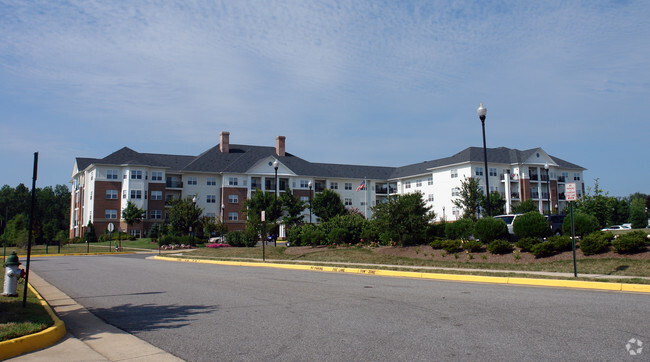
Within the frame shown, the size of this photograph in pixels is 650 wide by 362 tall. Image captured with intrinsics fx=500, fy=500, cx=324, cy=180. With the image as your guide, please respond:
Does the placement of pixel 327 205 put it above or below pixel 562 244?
above

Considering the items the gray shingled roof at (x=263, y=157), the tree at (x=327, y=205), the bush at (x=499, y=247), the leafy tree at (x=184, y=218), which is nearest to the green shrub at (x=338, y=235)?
the bush at (x=499, y=247)

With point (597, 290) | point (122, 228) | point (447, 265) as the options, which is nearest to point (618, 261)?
point (597, 290)

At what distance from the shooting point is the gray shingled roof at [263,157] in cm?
6856

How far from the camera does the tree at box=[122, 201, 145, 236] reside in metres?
63.0

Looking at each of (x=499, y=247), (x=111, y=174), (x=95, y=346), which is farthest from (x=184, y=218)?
(x=95, y=346)

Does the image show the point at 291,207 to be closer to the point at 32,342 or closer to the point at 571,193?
the point at 571,193

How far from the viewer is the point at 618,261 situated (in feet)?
52.2

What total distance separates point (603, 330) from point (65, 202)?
137 metres

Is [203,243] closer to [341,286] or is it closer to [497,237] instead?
[497,237]

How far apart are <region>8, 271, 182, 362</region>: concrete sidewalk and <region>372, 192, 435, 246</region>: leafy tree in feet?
56.4

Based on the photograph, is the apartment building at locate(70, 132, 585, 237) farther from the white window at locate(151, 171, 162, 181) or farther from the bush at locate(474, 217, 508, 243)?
the bush at locate(474, 217, 508, 243)

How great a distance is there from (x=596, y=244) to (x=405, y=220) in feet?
30.1

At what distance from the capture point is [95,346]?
6.98 meters

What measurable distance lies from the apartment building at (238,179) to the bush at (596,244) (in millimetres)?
48345
